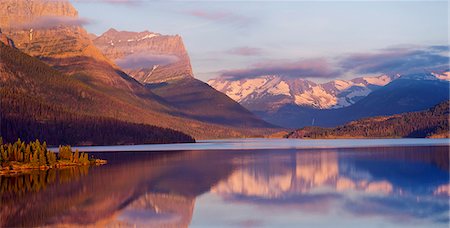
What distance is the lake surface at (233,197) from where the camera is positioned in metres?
49.6

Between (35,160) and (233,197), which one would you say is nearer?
(233,197)

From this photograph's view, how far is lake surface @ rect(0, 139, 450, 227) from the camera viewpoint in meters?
49.6

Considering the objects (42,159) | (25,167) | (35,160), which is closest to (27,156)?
(42,159)

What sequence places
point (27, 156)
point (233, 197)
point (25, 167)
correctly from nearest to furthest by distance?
point (233, 197), point (25, 167), point (27, 156)

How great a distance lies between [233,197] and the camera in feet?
211

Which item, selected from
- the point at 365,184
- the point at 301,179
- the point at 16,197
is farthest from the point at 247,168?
the point at 16,197

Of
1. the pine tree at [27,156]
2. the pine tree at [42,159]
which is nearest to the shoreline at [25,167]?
the pine tree at [42,159]

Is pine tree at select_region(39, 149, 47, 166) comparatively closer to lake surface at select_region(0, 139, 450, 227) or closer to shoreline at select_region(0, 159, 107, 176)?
shoreline at select_region(0, 159, 107, 176)

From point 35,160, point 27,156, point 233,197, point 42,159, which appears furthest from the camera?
point 27,156

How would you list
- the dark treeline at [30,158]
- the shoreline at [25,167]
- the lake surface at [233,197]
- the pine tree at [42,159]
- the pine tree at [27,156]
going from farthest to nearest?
the pine tree at [27,156], the pine tree at [42,159], the dark treeline at [30,158], the shoreline at [25,167], the lake surface at [233,197]

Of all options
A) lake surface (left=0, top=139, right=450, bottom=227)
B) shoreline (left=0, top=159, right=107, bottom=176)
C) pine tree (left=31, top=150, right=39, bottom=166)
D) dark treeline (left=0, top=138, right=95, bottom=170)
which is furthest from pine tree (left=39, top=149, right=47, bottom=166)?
lake surface (left=0, top=139, right=450, bottom=227)

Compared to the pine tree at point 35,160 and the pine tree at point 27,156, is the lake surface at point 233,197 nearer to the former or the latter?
the pine tree at point 35,160

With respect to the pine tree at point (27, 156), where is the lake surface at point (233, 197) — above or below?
below

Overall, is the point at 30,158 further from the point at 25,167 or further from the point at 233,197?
the point at 233,197
